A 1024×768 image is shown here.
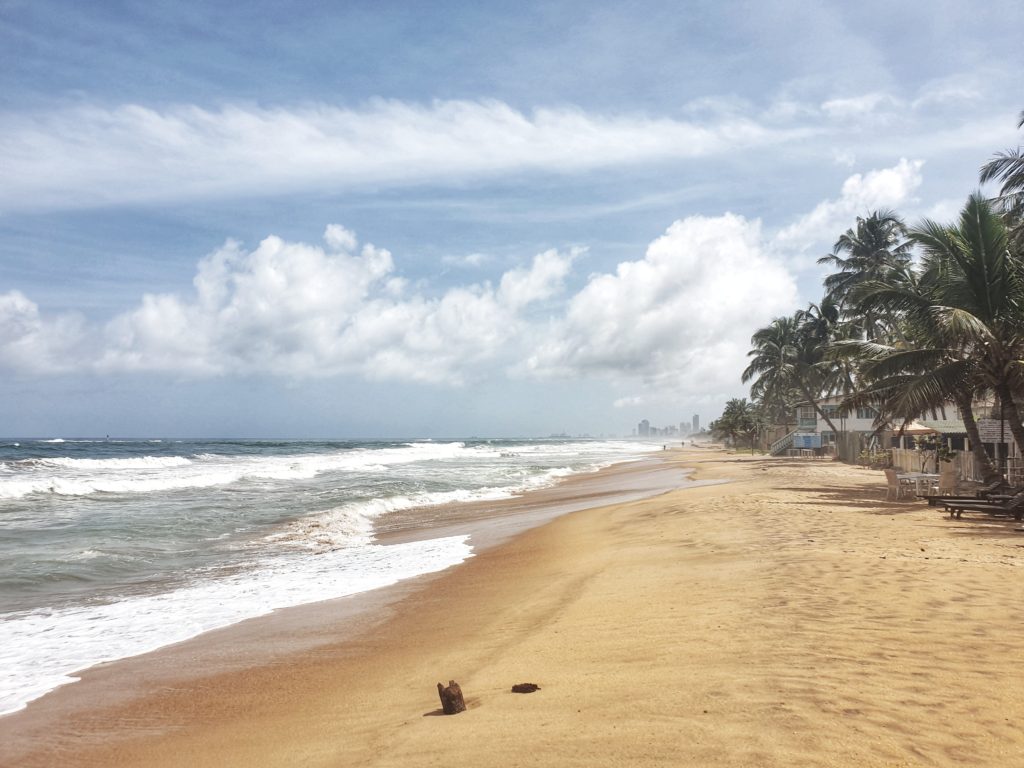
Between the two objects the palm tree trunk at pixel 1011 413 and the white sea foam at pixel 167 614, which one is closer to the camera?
the white sea foam at pixel 167 614

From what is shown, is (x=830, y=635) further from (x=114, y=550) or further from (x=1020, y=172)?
(x=1020, y=172)

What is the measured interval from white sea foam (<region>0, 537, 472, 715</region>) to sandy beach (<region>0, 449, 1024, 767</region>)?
1.58ft

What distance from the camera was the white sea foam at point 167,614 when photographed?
6.67 meters

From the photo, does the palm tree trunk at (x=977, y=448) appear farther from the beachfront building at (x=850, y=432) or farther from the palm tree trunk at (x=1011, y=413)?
the beachfront building at (x=850, y=432)

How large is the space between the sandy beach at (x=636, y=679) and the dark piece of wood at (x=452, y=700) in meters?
0.11

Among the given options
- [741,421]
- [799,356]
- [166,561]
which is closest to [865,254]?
[799,356]

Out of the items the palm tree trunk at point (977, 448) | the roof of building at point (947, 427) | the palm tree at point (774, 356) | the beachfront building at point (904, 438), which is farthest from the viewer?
the palm tree at point (774, 356)

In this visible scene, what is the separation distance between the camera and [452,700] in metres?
4.45

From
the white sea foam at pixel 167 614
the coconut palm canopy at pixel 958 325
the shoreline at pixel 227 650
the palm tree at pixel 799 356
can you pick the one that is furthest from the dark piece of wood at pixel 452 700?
the palm tree at pixel 799 356

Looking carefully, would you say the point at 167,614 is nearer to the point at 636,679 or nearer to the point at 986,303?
the point at 636,679

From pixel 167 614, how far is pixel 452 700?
567cm

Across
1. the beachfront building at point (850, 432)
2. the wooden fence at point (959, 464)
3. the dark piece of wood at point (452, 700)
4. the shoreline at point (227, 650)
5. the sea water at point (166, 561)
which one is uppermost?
the beachfront building at point (850, 432)

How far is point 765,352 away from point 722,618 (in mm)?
56732

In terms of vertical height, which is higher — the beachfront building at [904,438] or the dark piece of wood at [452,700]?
the beachfront building at [904,438]
